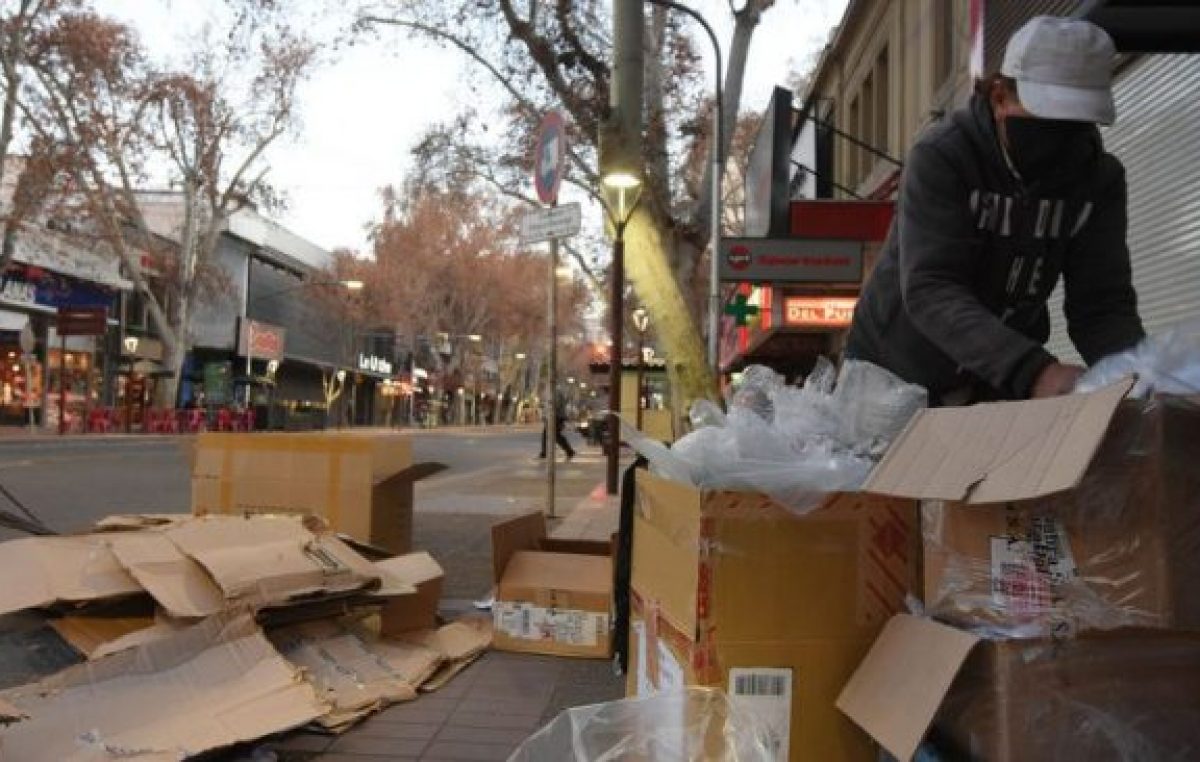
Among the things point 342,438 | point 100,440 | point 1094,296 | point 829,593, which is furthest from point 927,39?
point 100,440

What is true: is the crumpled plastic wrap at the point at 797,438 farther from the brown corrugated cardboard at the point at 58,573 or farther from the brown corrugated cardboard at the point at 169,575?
the brown corrugated cardboard at the point at 58,573

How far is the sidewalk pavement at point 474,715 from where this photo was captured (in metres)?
3.52

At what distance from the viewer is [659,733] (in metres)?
1.83

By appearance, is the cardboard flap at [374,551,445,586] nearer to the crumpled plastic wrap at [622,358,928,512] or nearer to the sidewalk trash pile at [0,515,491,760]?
the sidewalk trash pile at [0,515,491,760]

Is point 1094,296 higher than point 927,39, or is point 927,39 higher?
point 927,39

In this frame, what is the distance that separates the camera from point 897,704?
1763mm

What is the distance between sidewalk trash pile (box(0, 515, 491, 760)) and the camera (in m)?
3.32

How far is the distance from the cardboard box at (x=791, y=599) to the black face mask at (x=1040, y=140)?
75 cm

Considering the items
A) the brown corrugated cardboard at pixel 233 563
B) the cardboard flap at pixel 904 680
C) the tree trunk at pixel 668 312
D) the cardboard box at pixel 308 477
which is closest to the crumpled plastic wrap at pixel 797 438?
the cardboard flap at pixel 904 680

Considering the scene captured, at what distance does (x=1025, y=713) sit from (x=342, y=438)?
4822mm

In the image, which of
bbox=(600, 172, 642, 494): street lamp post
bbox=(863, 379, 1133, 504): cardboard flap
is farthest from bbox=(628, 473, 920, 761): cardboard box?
bbox=(600, 172, 642, 494): street lamp post

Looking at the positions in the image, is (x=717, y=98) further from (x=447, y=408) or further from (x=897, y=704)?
(x=447, y=408)

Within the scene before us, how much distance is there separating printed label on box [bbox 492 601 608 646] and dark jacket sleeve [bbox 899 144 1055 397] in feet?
9.92

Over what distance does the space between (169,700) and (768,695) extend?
7.54 feet
